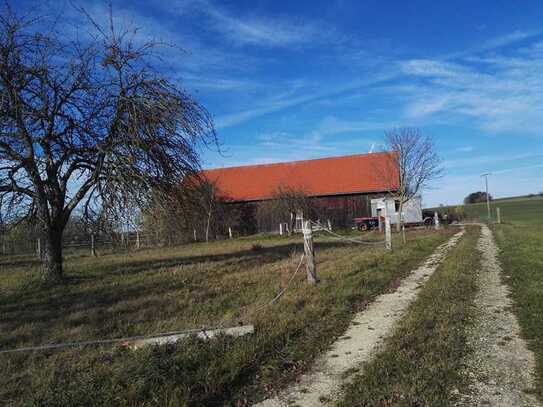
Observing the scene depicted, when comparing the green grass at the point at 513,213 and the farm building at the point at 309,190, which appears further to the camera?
the green grass at the point at 513,213

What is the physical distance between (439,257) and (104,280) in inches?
375

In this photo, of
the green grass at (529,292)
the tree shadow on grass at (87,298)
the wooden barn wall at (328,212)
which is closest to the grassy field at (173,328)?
the tree shadow on grass at (87,298)

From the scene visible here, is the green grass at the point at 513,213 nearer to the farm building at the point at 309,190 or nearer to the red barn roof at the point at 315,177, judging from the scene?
the red barn roof at the point at 315,177

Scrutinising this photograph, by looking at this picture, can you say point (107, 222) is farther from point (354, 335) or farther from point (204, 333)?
point (354, 335)

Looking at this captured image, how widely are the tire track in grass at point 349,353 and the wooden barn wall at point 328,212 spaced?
28.1 metres

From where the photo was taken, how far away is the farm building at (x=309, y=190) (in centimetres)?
3519

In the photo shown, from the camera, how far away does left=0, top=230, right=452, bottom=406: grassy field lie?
154 inches

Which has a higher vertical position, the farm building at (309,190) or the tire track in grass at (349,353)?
the farm building at (309,190)

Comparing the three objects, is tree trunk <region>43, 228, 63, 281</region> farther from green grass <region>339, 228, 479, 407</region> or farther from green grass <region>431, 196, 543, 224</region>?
green grass <region>431, 196, 543, 224</region>

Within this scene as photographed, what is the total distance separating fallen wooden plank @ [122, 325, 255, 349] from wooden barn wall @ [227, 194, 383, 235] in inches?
1188

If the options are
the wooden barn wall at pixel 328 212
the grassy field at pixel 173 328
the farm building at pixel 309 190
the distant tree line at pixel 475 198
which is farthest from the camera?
the distant tree line at pixel 475 198

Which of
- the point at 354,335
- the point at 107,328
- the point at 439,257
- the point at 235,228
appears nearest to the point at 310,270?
the point at 354,335

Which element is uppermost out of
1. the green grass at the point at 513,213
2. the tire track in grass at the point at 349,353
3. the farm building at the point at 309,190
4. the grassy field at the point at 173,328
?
the farm building at the point at 309,190

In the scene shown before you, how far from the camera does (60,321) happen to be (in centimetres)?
676
